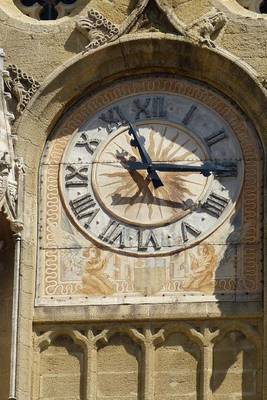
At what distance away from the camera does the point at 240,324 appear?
2719cm

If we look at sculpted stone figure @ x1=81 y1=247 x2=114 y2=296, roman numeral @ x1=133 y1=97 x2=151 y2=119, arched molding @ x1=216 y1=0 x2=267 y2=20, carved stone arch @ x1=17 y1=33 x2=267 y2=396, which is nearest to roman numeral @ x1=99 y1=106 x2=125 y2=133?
roman numeral @ x1=133 y1=97 x2=151 y2=119

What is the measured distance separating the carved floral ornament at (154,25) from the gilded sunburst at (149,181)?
895 mm

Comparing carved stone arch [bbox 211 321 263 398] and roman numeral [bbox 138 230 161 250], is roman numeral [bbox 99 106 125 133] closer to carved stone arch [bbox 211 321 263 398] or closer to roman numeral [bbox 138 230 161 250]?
roman numeral [bbox 138 230 161 250]

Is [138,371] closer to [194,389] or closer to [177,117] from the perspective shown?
[194,389]

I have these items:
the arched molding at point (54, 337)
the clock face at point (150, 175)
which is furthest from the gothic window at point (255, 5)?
the arched molding at point (54, 337)

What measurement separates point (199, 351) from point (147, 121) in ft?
7.75

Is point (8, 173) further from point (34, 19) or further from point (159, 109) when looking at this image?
point (34, 19)

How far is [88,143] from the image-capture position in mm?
28109

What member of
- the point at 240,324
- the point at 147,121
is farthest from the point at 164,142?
the point at 240,324

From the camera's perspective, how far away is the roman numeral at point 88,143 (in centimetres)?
2808

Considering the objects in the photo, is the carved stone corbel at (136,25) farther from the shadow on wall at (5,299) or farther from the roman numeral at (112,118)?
the shadow on wall at (5,299)

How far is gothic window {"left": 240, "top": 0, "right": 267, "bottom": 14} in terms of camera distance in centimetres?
2845

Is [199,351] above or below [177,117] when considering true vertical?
below

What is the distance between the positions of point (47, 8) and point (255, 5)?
202 centimetres
